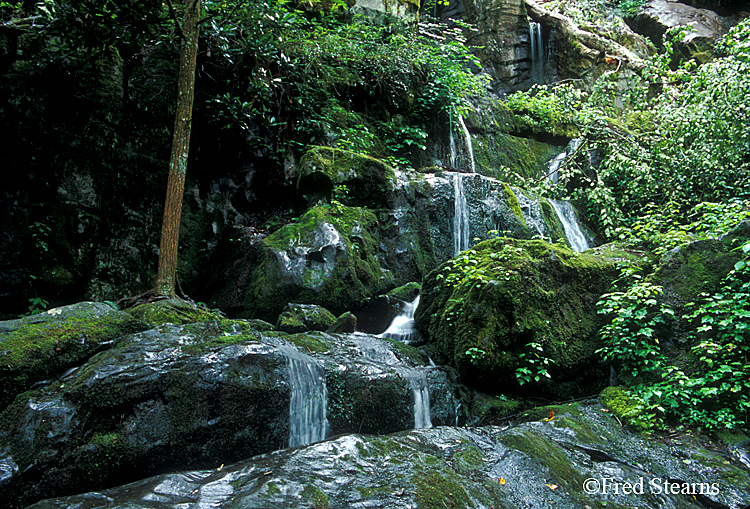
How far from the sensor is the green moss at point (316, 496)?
271cm

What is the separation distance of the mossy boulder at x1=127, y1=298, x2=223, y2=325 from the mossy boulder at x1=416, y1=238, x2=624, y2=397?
3.24 meters

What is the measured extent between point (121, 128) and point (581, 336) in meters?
8.08

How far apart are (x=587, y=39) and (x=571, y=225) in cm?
1044

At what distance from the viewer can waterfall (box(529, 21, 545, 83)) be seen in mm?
16703

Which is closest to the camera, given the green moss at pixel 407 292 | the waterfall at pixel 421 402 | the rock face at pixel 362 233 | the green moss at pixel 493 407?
the waterfall at pixel 421 402

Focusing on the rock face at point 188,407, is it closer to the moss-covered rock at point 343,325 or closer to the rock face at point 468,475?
the rock face at point 468,475

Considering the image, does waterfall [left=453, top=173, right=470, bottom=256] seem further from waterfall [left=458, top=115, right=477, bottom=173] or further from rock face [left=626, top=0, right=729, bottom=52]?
rock face [left=626, top=0, right=729, bottom=52]

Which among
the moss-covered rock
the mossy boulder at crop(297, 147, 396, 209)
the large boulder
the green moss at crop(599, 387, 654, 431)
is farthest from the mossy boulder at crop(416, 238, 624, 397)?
the large boulder

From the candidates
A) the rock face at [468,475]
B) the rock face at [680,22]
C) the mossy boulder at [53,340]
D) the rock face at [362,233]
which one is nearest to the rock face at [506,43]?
the rock face at [680,22]

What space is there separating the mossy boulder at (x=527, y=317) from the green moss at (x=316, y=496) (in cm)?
273

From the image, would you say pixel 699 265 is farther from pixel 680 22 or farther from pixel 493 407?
pixel 680 22

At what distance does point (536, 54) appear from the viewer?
16.8 m

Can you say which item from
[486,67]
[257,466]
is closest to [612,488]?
[257,466]

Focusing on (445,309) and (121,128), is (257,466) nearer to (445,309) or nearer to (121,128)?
(445,309)
